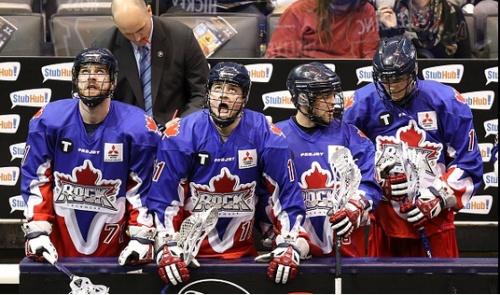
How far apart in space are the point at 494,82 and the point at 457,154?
58.0 inches

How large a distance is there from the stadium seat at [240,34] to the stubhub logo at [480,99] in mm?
1425

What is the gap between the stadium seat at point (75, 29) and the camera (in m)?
5.27

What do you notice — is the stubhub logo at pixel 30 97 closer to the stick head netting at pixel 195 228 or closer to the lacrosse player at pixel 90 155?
the lacrosse player at pixel 90 155

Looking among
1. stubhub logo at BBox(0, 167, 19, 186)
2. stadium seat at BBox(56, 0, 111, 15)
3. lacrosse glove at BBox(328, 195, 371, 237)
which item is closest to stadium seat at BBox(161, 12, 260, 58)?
stadium seat at BBox(56, 0, 111, 15)

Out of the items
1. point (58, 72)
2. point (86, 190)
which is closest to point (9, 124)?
point (58, 72)

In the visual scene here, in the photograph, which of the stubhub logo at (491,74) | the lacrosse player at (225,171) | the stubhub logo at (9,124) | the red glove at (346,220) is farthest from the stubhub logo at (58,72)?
the stubhub logo at (491,74)

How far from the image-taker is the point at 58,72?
5.29m

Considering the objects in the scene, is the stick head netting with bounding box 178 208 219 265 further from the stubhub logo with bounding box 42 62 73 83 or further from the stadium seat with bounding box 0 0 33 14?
the stadium seat with bounding box 0 0 33 14

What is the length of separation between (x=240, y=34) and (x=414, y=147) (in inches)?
64.9

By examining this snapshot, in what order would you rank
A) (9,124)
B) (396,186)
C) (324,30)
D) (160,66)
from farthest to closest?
(9,124)
(324,30)
(160,66)
(396,186)

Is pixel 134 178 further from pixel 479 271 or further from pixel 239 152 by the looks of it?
Result: pixel 479 271

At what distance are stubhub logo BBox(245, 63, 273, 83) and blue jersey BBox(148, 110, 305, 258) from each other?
5.14 feet

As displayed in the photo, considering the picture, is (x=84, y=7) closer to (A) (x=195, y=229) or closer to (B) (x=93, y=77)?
(B) (x=93, y=77)

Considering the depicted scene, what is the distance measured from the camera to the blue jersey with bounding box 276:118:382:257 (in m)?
3.97
